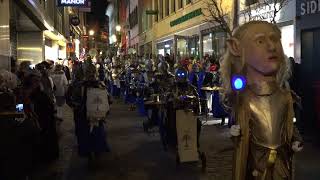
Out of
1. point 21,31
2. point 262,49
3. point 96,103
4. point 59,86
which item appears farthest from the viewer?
point 21,31

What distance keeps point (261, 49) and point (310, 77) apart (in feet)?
28.2

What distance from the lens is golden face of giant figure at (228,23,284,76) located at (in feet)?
16.0

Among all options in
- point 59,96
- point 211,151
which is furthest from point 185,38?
point 211,151

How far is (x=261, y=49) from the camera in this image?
4926mm

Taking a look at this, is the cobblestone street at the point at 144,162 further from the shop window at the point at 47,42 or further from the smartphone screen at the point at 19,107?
the shop window at the point at 47,42

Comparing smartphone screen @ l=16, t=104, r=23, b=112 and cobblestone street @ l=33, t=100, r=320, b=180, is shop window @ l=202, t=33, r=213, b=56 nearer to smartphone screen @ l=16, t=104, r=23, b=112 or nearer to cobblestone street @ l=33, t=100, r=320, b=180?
cobblestone street @ l=33, t=100, r=320, b=180

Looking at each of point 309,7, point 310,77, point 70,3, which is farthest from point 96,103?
point 70,3

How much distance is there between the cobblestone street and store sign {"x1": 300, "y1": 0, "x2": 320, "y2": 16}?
3.89m

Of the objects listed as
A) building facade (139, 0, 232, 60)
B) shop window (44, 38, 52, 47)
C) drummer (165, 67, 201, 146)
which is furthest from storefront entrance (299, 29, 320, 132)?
shop window (44, 38, 52, 47)

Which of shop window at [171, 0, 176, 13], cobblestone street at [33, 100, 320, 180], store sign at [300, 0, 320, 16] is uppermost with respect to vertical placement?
shop window at [171, 0, 176, 13]

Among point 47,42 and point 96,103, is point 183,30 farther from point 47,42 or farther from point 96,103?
point 96,103

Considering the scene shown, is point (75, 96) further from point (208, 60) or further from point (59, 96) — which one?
point (208, 60)

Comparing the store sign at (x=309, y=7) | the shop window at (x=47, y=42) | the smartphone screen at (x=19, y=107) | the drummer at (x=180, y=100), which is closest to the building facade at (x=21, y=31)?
the shop window at (x=47, y=42)

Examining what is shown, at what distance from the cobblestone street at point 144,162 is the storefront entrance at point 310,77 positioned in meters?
1.58
